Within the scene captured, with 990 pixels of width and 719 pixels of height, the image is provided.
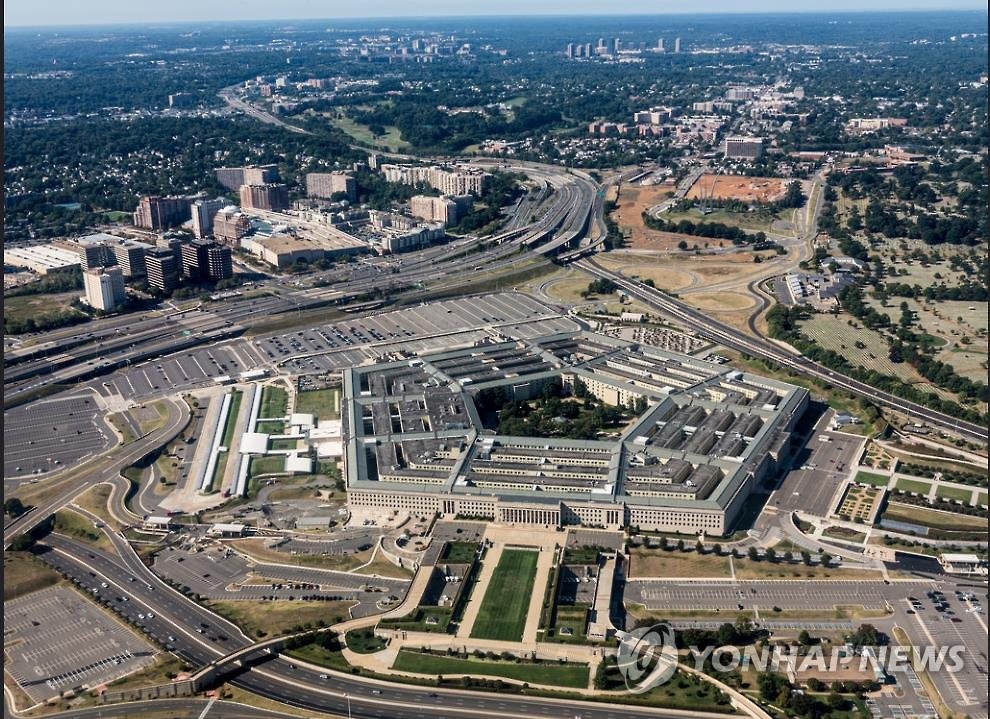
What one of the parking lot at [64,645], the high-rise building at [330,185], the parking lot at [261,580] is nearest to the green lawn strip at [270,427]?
the parking lot at [261,580]

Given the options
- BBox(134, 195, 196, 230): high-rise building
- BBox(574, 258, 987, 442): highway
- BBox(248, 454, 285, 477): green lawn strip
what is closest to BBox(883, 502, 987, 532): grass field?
BBox(574, 258, 987, 442): highway

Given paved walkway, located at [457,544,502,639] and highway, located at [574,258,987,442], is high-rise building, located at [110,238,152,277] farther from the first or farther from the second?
paved walkway, located at [457,544,502,639]

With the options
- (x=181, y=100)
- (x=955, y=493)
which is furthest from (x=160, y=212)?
(x=181, y=100)

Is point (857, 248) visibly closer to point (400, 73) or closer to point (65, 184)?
point (65, 184)

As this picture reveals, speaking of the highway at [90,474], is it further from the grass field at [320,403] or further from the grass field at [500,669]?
the grass field at [500,669]

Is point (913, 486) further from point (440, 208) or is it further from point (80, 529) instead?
point (440, 208)

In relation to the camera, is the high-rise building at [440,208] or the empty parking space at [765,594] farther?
the high-rise building at [440,208]
